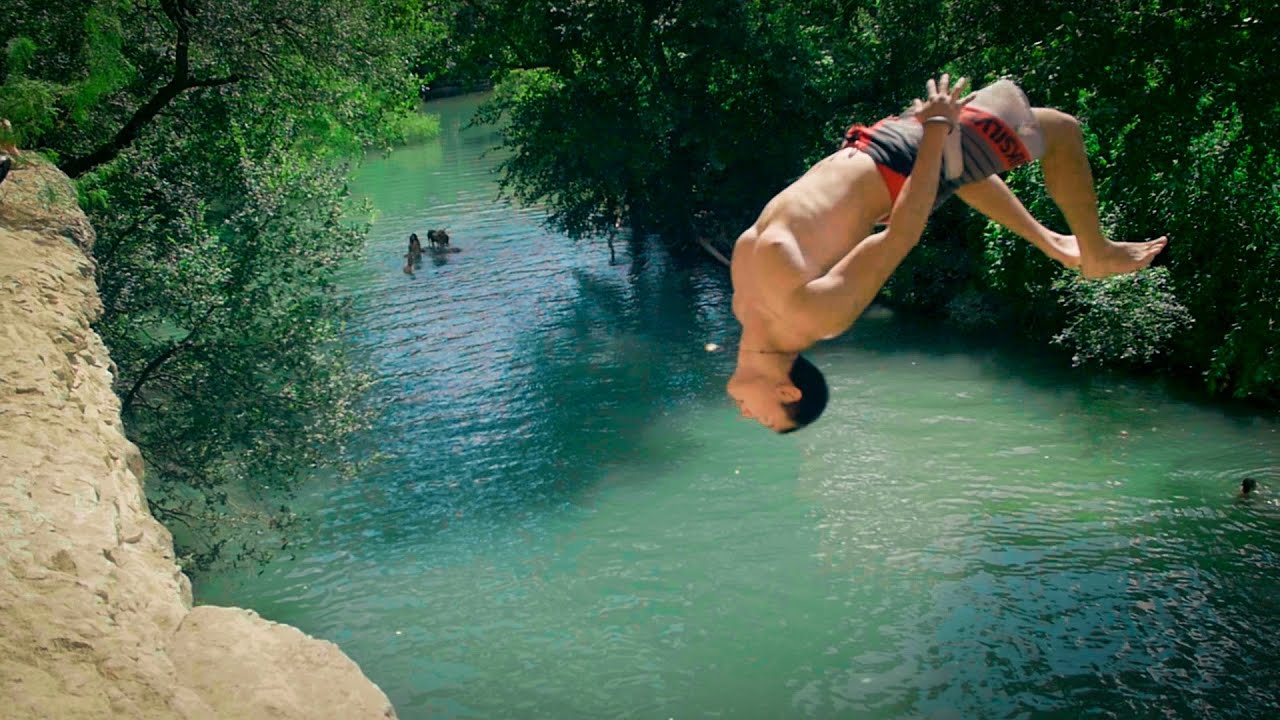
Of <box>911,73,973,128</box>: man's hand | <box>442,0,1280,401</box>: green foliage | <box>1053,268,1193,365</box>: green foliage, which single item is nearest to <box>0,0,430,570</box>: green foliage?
<box>442,0,1280,401</box>: green foliage

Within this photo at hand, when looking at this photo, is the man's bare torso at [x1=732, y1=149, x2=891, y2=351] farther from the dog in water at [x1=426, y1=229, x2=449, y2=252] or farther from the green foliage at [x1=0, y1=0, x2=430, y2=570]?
the dog in water at [x1=426, y1=229, x2=449, y2=252]

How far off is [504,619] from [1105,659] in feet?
14.2

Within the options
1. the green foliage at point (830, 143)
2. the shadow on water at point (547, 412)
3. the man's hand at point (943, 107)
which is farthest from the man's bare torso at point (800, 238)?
the shadow on water at point (547, 412)

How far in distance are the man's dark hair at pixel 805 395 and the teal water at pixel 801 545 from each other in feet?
16.1

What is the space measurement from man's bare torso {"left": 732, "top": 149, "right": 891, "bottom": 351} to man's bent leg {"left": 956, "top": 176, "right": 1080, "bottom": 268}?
45cm

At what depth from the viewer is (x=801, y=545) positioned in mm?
9438

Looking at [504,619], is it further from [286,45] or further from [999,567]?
[286,45]

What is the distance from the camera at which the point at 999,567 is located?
8.91 meters

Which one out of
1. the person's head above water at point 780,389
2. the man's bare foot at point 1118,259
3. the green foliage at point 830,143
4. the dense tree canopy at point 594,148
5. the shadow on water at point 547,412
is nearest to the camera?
the person's head above water at point 780,389

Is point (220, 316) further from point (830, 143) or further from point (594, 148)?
point (830, 143)

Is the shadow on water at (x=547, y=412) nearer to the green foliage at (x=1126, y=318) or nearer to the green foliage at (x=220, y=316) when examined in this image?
the green foliage at (x=220, y=316)

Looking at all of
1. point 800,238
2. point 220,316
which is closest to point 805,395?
point 800,238


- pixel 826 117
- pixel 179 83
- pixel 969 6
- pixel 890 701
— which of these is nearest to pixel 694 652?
pixel 890 701

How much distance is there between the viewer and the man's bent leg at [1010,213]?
3.35 metres
